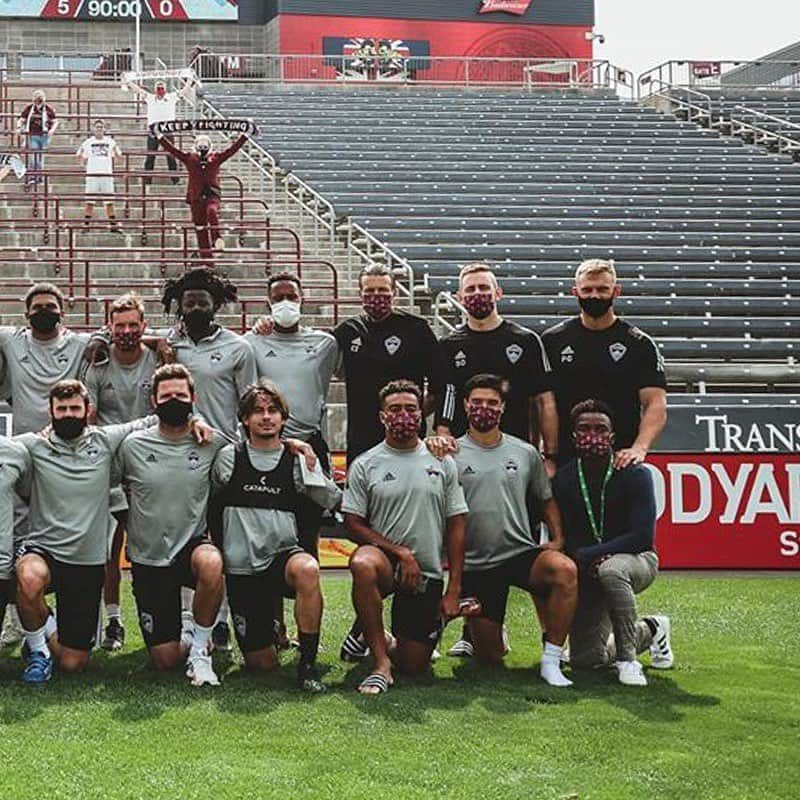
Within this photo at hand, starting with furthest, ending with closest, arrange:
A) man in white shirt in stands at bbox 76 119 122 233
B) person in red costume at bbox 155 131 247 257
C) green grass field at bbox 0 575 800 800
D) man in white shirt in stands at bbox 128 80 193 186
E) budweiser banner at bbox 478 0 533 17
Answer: budweiser banner at bbox 478 0 533 17 < man in white shirt in stands at bbox 128 80 193 186 < man in white shirt in stands at bbox 76 119 122 233 < person in red costume at bbox 155 131 247 257 < green grass field at bbox 0 575 800 800

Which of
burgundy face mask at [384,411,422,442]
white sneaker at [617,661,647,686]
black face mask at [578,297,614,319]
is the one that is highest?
black face mask at [578,297,614,319]

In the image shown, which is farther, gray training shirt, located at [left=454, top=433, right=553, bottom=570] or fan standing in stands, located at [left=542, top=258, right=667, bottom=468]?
fan standing in stands, located at [left=542, top=258, right=667, bottom=468]

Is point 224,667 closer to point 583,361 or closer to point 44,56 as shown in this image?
point 583,361

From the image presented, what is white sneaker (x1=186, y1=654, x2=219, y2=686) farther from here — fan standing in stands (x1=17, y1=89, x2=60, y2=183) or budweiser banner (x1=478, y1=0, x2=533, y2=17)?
budweiser banner (x1=478, y1=0, x2=533, y2=17)

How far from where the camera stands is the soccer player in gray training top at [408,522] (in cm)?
631

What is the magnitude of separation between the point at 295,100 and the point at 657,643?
2027 cm

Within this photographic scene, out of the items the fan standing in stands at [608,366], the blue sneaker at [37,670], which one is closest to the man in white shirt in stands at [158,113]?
the fan standing in stands at [608,366]

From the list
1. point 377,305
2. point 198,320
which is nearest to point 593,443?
point 377,305

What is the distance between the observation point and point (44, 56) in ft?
95.3

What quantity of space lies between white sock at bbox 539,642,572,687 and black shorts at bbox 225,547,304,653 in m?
1.21

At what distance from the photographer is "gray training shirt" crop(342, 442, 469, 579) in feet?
21.0

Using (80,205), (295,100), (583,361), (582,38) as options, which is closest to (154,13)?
(295,100)

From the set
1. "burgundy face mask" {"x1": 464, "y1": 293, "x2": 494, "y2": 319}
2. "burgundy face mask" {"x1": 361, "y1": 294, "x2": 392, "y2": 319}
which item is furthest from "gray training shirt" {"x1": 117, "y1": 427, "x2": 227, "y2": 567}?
"burgundy face mask" {"x1": 464, "y1": 293, "x2": 494, "y2": 319}

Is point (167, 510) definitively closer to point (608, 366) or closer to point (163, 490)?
point (163, 490)
